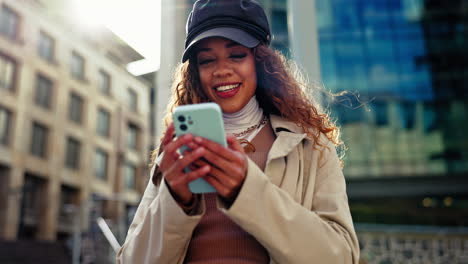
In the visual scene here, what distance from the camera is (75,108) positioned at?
3141 centimetres

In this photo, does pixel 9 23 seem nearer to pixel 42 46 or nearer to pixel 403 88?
pixel 42 46

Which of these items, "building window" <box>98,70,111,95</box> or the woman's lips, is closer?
the woman's lips

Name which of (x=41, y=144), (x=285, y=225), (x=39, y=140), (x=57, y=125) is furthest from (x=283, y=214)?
(x=57, y=125)

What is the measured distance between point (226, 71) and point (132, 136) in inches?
1473

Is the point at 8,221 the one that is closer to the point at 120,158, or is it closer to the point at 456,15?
the point at 120,158

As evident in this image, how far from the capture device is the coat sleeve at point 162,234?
4.17 ft

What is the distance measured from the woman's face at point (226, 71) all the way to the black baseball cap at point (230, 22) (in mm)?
52

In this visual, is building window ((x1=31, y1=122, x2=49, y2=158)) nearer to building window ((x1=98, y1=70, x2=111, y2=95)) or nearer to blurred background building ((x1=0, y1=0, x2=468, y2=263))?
blurred background building ((x1=0, y1=0, x2=468, y2=263))

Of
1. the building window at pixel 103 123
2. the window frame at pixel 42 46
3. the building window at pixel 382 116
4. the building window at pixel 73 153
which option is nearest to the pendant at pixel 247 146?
the building window at pixel 382 116

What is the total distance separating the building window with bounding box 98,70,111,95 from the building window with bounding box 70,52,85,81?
2.01 metres

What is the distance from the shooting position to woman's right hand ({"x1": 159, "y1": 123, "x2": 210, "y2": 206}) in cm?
110

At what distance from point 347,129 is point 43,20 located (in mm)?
19935

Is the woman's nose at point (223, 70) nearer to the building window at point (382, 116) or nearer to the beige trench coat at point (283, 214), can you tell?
the beige trench coat at point (283, 214)

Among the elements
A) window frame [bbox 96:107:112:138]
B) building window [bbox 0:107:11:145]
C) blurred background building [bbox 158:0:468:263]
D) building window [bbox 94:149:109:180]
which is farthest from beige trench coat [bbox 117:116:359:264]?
window frame [bbox 96:107:112:138]
